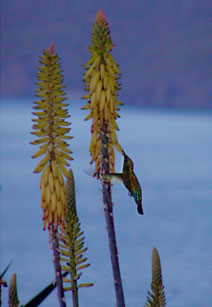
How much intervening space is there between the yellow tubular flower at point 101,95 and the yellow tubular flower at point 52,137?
0.10 metres

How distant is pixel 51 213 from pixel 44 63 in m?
0.36

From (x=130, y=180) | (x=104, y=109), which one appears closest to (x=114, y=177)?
(x=130, y=180)

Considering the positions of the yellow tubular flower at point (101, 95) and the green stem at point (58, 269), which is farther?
the yellow tubular flower at point (101, 95)

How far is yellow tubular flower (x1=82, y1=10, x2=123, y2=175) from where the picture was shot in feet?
4.50

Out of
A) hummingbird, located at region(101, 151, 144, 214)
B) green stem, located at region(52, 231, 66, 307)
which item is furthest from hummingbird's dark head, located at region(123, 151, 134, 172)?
green stem, located at region(52, 231, 66, 307)

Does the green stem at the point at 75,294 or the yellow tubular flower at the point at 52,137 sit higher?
the yellow tubular flower at the point at 52,137

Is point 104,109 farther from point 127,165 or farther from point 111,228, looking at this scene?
point 111,228

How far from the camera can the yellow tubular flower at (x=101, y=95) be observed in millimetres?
1373

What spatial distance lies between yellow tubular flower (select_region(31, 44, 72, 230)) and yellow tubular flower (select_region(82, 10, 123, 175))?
10 centimetres

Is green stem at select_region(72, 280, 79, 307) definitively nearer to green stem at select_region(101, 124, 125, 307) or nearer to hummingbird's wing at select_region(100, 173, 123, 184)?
green stem at select_region(101, 124, 125, 307)

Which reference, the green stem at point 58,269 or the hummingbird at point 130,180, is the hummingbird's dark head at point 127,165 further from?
the green stem at point 58,269

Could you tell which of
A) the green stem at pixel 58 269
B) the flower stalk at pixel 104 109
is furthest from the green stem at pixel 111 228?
the green stem at pixel 58 269

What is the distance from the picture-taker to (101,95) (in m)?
1.39

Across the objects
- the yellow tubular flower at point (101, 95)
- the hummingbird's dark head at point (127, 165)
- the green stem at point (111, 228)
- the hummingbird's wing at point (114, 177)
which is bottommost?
the green stem at point (111, 228)
